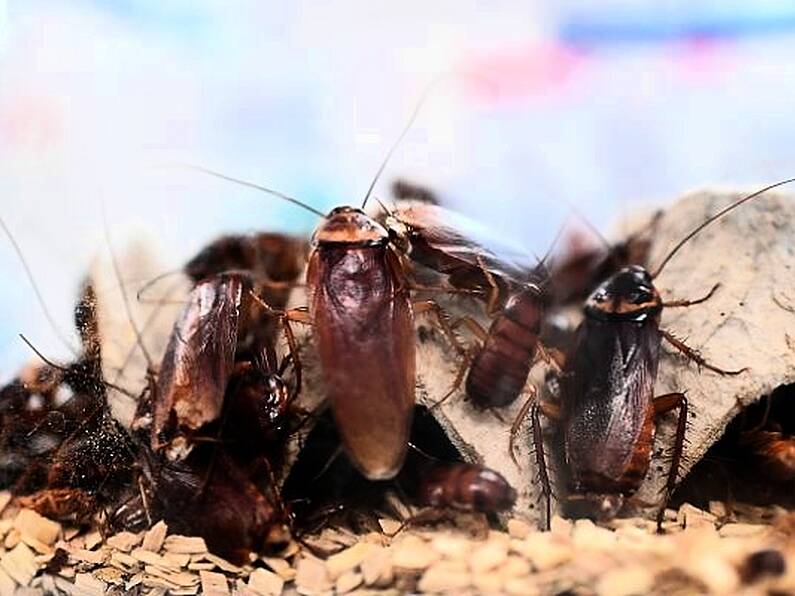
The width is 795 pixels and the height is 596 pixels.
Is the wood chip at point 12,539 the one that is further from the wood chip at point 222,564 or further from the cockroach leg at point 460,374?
the cockroach leg at point 460,374

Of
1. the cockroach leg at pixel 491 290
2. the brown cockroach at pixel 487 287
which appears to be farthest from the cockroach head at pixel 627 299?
the cockroach leg at pixel 491 290

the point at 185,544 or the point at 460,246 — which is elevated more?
the point at 460,246

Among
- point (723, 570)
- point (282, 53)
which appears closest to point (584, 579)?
point (723, 570)

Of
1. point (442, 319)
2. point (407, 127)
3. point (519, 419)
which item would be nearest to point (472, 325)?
point (442, 319)

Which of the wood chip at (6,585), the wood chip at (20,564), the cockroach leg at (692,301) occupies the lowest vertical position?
the wood chip at (6,585)

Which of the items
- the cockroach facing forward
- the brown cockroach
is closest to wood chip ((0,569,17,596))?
the cockroach facing forward

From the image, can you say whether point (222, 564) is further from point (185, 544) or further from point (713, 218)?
point (713, 218)
